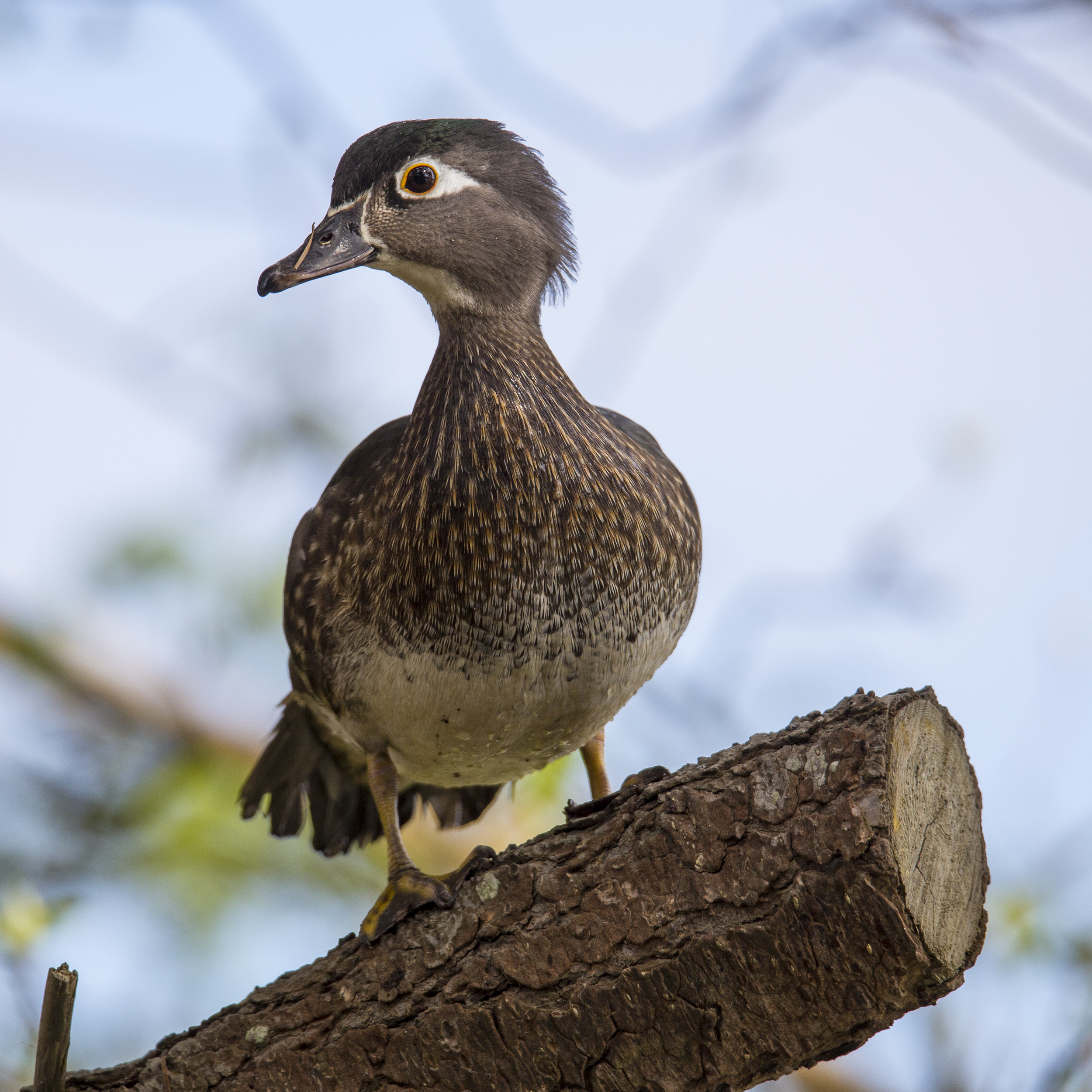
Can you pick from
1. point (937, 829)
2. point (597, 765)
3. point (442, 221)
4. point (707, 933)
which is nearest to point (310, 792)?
point (597, 765)

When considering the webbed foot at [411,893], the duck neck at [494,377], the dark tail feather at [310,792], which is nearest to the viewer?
the webbed foot at [411,893]

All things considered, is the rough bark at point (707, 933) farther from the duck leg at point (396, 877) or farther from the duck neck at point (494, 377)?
the duck neck at point (494, 377)

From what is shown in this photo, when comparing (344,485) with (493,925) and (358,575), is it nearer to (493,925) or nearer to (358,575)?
(358,575)

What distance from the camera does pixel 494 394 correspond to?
2303mm

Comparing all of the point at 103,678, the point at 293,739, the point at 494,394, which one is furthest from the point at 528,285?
the point at 103,678

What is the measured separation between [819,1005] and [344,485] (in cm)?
136

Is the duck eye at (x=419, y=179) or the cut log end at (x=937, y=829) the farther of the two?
the duck eye at (x=419, y=179)

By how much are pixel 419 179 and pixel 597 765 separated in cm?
121

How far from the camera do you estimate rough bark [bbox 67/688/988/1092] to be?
1.56m

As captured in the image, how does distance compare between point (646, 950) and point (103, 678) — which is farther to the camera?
point (103, 678)

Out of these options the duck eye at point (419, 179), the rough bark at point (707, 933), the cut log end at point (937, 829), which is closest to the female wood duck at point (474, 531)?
the duck eye at point (419, 179)

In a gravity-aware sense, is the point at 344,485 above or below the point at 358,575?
above

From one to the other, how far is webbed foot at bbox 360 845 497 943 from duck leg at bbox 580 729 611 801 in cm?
52

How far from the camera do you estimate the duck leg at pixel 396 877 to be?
2002 millimetres
